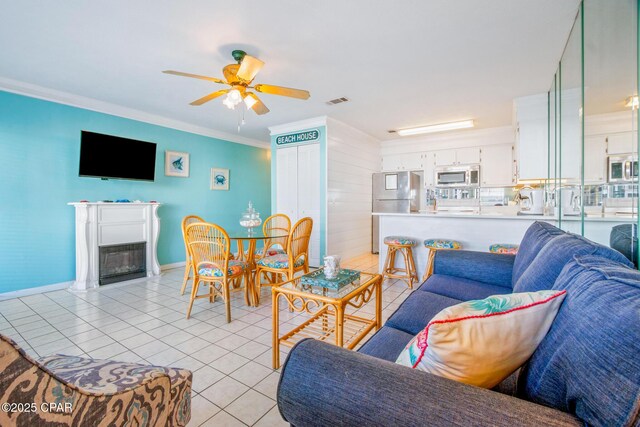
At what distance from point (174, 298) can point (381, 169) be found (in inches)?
194

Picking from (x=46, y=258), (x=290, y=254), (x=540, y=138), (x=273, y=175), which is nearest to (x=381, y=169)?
(x=273, y=175)

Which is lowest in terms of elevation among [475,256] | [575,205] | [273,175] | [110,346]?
[110,346]

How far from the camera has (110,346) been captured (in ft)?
6.91

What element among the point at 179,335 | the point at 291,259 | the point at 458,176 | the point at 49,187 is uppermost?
the point at 458,176

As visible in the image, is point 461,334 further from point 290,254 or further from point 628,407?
point 290,254

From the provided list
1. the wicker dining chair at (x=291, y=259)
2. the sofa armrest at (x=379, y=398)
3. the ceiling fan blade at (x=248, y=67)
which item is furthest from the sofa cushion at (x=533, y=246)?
the ceiling fan blade at (x=248, y=67)

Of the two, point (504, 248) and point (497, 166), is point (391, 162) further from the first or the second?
point (504, 248)

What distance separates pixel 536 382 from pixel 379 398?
38 centimetres

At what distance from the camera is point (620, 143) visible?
4.42 ft

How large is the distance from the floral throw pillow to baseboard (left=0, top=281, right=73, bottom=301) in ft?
15.1

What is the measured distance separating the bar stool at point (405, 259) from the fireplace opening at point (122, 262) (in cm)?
354

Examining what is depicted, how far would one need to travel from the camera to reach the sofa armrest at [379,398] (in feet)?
1.83

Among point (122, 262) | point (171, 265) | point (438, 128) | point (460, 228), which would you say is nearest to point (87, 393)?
point (460, 228)

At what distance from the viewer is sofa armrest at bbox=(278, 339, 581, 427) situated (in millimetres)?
558
